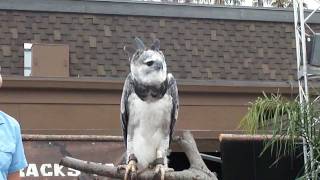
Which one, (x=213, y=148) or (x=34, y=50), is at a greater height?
(x=34, y=50)

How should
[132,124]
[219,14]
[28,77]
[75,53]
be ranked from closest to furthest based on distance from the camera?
[132,124]
[28,77]
[75,53]
[219,14]

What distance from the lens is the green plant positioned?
18.5ft

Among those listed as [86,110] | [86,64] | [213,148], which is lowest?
[213,148]

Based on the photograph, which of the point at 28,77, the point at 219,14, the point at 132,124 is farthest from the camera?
the point at 219,14

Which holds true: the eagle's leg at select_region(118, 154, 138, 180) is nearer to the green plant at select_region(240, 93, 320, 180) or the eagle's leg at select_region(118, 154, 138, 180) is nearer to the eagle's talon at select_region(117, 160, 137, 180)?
the eagle's talon at select_region(117, 160, 137, 180)

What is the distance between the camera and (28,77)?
750 centimetres

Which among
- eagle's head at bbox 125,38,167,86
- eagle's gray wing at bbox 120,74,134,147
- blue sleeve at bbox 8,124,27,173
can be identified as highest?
eagle's head at bbox 125,38,167,86

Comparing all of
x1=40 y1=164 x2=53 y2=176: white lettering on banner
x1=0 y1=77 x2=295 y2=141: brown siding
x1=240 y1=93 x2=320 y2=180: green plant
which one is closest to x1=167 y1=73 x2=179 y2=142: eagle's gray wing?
x1=40 y1=164 x2=53 y2=176: white lettering on banner

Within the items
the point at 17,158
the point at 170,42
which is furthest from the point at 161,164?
the point at 170,42

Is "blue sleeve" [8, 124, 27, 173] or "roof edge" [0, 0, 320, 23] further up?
"roof edge" [0, 0, 320, 23]

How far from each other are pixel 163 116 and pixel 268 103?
96.5 inches

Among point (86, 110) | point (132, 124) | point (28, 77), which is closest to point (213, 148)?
point (86, 110)

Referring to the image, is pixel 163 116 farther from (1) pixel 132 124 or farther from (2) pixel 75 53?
(2) pixel 75 53

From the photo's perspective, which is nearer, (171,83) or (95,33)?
(171,83)
